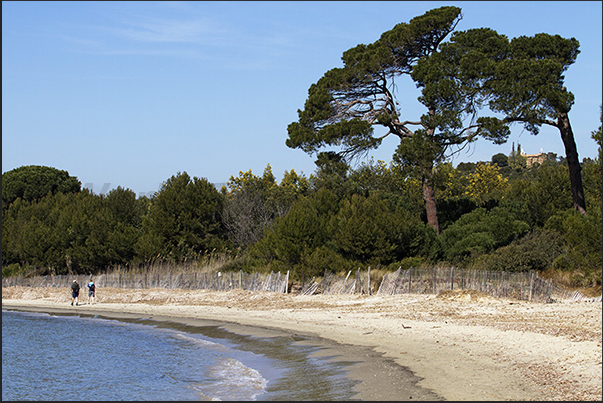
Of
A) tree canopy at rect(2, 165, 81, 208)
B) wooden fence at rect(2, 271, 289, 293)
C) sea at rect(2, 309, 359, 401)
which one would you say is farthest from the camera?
tree canopy at rect(2, 165, 81, 208)

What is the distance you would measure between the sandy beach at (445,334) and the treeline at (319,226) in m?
3.39

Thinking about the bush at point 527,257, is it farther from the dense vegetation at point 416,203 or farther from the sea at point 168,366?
the sea at point 168,366

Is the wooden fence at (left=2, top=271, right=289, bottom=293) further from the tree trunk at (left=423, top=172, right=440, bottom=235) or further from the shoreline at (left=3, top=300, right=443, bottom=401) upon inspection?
the tree trunk at (left=423, top=172, right=440, bottom=235)

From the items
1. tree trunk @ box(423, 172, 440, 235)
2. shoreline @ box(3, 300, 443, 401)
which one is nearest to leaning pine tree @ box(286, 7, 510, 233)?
tree trunk @ box(423, 172, 440, 235)

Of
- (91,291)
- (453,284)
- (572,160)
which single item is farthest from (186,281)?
(572,160)

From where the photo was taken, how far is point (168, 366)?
605 inches

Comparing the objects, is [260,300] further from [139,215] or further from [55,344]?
[139,215]

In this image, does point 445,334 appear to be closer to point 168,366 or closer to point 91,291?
point 168,366

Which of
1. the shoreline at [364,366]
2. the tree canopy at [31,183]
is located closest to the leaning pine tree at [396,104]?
the shoreline at [364,366]

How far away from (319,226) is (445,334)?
15.2m

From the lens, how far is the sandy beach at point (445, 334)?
10117 millimetres

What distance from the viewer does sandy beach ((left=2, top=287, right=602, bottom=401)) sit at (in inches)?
398

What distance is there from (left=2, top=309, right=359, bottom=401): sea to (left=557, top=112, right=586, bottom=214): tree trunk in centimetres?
1940

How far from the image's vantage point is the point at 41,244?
149 ft
